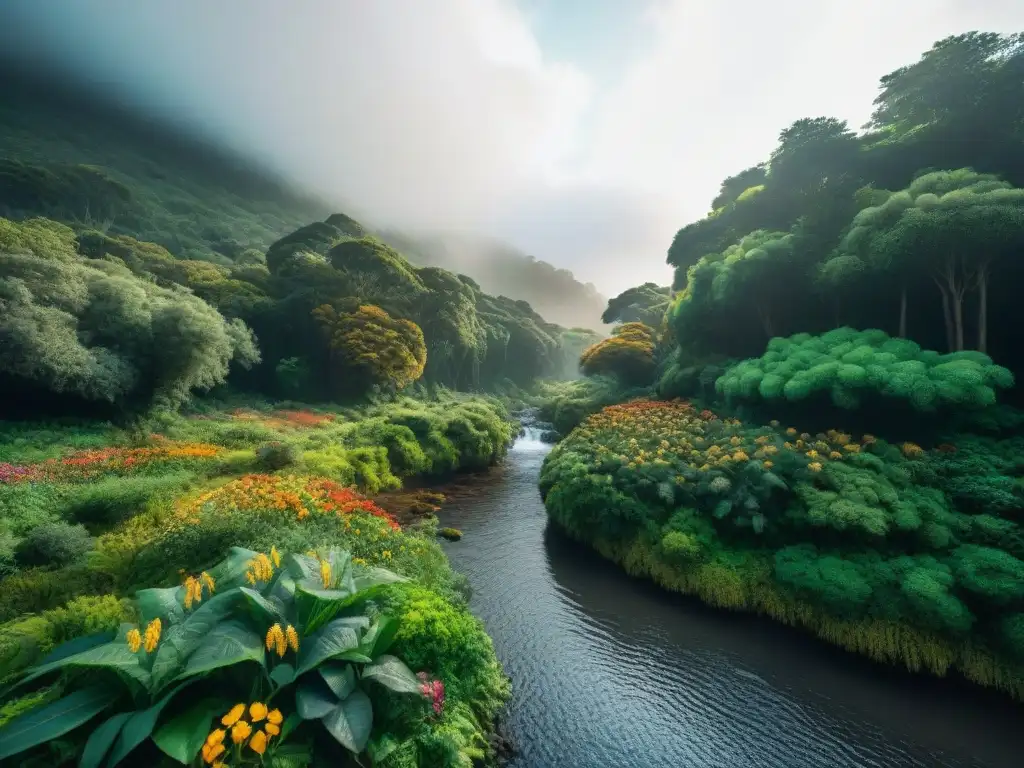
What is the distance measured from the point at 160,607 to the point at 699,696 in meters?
8.07

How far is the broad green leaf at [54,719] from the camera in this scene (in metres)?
3.16

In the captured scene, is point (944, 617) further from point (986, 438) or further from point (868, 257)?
point (868, 257)

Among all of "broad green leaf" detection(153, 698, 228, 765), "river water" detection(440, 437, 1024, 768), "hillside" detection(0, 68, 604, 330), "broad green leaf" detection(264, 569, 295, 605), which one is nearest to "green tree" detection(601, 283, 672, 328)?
"river water" detection(440, 437, 1024, 768)

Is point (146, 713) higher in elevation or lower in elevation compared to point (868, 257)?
lower

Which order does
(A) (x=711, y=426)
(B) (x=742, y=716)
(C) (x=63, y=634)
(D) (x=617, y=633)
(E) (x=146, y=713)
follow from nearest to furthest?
(E) (x=146, y=713), (C) (x=63, y=634), (B) (x=742, y=716), (D) (x=617, y=633), (A) (x=711, y=426)

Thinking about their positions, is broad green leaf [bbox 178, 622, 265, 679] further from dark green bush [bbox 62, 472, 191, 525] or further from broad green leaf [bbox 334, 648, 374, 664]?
dark green bush [bbox 62, 472, 191, 525]

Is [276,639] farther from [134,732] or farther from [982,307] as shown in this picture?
[982,307]

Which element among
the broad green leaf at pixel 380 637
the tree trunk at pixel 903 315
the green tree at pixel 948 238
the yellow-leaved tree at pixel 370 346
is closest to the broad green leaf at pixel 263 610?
the broad green leaf at pixel 380 637

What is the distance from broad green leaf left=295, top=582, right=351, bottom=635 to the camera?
4613mm

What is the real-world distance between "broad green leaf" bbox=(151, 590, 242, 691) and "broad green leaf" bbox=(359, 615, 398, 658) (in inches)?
56.8

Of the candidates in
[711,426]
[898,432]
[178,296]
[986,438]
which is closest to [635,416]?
[711,426]

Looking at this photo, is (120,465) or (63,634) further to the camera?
(120,465)

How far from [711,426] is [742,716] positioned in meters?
9.77

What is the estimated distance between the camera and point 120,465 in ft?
36.9
